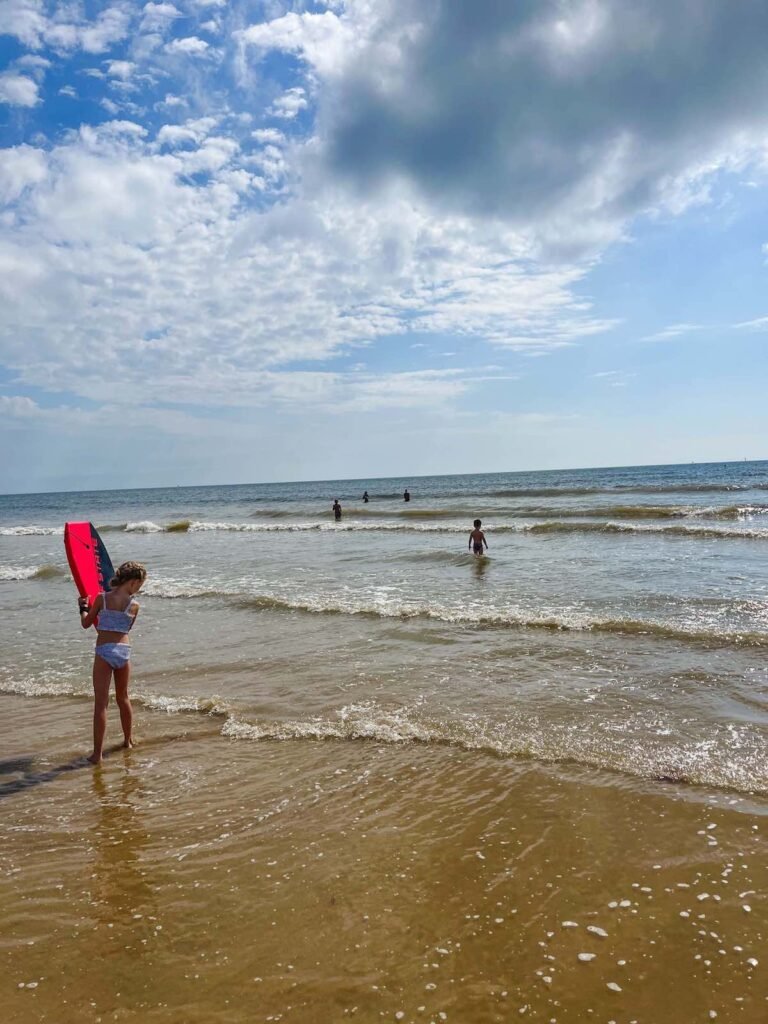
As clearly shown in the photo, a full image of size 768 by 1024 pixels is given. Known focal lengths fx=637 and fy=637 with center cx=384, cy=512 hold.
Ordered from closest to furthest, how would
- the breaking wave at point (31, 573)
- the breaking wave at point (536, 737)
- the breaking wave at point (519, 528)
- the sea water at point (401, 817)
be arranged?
the sea water at point (401, 817)
the breaking wave at point (536, 737)
the breaking wave at point (31, 573)
the breaking wave at point (519, 528)

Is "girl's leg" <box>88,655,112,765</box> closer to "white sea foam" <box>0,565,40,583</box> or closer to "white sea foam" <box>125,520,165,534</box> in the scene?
"white sea foam" <box>0,565,40,583</box>

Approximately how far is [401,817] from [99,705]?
3201mm

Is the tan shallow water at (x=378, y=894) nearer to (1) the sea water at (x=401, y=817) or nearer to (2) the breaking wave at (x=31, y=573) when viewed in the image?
(1) the sea water at (x=401, y=817)

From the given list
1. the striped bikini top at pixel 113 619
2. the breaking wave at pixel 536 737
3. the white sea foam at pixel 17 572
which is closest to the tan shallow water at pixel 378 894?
the breaking wave at pixel 536 737

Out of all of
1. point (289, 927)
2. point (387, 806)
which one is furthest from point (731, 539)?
point (289, 927)

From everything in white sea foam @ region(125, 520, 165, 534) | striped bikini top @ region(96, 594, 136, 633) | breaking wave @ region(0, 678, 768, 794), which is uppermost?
striped bikini top @ region(96, 594, 136, 633)

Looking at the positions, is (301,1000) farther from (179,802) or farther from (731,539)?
(731,539)

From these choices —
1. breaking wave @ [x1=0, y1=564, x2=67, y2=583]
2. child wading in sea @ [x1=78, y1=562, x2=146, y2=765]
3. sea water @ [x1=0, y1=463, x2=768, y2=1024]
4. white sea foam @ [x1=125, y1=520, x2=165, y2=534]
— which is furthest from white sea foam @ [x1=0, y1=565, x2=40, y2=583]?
white sea foam @ [x1=125, y1=520, x2=165, y2=534]

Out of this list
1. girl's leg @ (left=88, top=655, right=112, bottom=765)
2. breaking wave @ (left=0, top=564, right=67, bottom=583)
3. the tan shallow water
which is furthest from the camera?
breaking wave @ (left=0, top=564, right=67, bottom=583)

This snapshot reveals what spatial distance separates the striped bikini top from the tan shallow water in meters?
1.34

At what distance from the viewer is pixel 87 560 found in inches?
307

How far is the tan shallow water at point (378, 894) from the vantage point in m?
3.02

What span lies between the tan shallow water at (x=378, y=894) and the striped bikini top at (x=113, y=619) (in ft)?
4.40

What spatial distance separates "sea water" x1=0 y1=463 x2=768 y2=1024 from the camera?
3.13m
